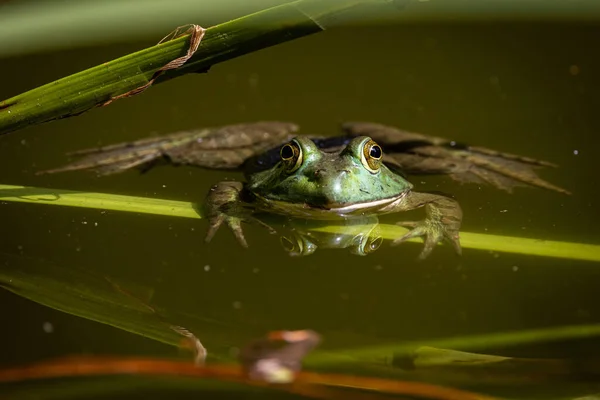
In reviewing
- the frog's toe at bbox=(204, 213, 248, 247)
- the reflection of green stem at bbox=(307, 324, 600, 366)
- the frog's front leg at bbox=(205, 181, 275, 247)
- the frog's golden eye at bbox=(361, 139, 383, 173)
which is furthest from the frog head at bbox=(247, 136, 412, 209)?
the reflection of green stem at bbox=(307, 324, 600, 366)

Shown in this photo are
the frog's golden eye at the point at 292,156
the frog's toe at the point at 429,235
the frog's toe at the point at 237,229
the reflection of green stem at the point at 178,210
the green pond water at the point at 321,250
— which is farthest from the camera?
the frog's golden eye at the point at 292,156

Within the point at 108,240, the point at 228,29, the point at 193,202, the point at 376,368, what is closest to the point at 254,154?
the point at 193,202

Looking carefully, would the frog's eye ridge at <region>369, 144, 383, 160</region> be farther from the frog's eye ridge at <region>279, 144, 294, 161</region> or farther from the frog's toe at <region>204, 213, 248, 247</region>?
the frog's toe at <region>204, 213, 248, 247</region>

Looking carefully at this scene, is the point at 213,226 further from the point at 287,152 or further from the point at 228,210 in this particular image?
the point at 287,152

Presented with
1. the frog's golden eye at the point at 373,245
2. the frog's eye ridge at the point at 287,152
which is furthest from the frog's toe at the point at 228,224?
the frog's golden eye at the point at 373,245

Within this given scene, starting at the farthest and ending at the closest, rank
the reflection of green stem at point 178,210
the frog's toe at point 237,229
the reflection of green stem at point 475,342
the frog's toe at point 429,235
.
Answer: the frog's toe at point 237,229 → the frog's toe at point 429,235 → the reflection of green stem at point 178,210 → the reflection of green stem at point 475,342

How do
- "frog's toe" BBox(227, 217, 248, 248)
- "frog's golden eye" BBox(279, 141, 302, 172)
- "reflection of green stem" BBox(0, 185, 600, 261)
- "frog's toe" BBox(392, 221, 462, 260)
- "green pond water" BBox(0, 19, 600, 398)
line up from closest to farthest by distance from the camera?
"green pond water" BBox(0, 19, 600, 398), "reflection of green stem" BBox(0, 185, 600, 261), "frog's toe" BBox(392, 221, 462, 260), "frog's toe" BBox(227, 217, 248, 248), "frog's golden eye" BBox(279, 141, 302, 172)

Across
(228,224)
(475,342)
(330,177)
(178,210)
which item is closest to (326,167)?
(330,177)

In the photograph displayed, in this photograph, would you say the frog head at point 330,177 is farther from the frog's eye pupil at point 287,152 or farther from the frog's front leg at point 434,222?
the frog's front leg at point 434,222
